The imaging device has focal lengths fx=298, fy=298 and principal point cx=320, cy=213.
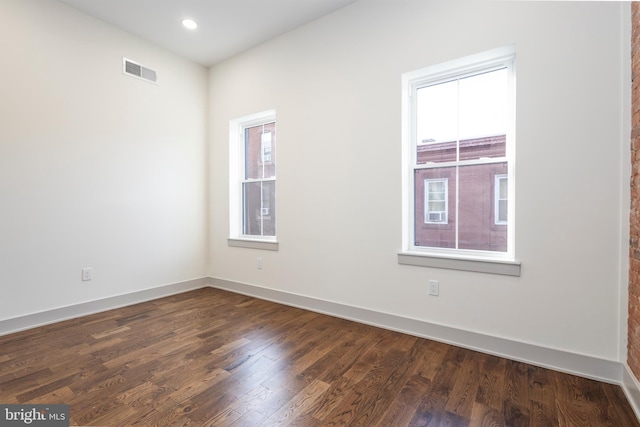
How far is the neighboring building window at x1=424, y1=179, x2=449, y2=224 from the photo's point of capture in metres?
2.53

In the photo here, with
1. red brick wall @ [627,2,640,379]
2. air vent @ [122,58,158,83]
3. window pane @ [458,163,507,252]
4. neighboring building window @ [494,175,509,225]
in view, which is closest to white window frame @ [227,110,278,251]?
air vent @ [122,58,158,83]

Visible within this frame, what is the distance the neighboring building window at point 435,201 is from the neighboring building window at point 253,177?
182 centimetres

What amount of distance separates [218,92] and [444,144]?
3032 mm

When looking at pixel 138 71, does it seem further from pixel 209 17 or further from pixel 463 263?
pixel 463 263

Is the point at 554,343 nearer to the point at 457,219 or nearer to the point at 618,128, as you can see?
the point at 457,219

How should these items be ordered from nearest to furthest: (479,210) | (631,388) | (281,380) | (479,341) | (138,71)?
(631,388), (281,380), (479,341), (479,210), (138,71)

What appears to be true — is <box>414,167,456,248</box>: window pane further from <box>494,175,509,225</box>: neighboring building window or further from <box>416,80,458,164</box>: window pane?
<box>494,175,509,225</box>: neighboring building window

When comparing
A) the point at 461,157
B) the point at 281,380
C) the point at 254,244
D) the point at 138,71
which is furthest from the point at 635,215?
the point at 138,71

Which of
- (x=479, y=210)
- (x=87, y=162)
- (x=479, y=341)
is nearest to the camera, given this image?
(x=479, y=341)

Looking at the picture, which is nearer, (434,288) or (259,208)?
(434,288)

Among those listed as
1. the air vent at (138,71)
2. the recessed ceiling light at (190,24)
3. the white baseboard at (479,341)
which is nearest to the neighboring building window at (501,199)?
the white baseboard at (479,341)

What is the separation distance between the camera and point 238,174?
4047mm

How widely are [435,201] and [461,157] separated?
0.41 metres

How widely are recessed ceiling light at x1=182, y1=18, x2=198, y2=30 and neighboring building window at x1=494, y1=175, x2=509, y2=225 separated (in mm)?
→ 3291
